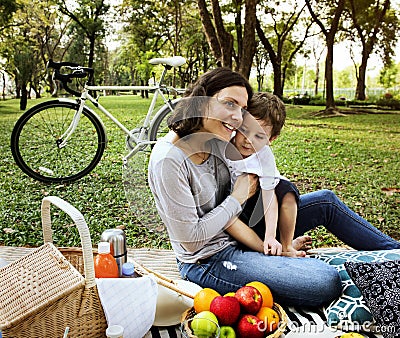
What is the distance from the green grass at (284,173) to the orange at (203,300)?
0.66 metres

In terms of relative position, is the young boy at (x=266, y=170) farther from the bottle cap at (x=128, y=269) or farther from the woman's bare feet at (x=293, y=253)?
the bottle cap at (x=128, y=269)

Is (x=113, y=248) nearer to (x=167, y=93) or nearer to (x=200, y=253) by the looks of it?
(x=200, y=253)

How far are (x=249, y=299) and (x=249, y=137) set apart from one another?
20.8 inches

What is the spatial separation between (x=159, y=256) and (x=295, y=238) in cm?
65

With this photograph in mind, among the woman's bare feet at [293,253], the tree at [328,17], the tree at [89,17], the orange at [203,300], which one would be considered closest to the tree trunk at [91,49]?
the tree at [89,17]

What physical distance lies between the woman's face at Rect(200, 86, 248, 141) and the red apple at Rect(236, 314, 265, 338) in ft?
1.73

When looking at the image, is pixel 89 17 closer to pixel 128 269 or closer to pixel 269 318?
pixel 128 269

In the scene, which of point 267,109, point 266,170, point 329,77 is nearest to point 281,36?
point 329,77

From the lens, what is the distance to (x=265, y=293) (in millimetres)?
1410

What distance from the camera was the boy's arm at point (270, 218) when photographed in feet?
5.22

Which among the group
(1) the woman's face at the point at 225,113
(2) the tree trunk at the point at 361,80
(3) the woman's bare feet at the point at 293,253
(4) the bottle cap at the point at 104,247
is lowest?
(3) the woman's bare feet at the point at 293,253

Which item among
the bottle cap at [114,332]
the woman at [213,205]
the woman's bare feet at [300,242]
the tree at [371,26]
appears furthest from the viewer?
the tree at [371,26]

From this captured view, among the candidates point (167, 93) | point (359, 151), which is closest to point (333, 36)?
point (359, 151)

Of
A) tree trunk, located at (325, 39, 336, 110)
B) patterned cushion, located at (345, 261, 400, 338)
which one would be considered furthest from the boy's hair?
tree trunk, located at (325, 39, 336, 110)
